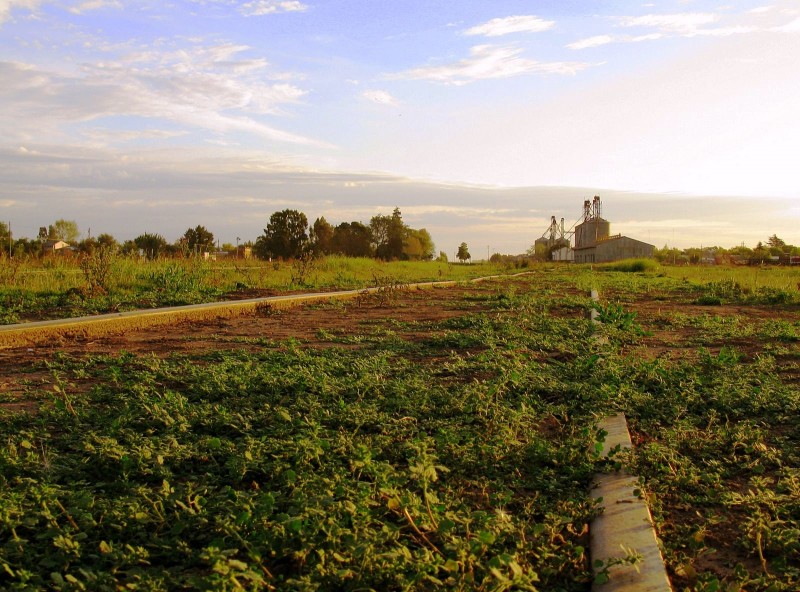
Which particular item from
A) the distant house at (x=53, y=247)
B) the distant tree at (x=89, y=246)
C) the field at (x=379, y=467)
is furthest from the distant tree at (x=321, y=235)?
the field at (x=379, y=467)

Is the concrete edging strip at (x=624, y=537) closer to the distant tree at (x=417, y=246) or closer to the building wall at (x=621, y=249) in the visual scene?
the distant tree at (x=417, y=246)

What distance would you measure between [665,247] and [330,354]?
62773 mm

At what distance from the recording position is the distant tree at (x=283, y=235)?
54.9 m

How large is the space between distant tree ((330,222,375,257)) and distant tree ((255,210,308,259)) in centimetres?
279

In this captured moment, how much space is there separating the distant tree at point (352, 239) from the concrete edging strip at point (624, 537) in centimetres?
5227

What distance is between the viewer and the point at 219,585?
1.77 m

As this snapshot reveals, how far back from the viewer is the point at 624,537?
2.34 m

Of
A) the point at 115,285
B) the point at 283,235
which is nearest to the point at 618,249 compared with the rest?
the point at 283,235

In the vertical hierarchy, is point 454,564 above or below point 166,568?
above

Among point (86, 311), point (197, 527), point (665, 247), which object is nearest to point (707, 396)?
point (197, 527)

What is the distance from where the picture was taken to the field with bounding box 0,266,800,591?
2061 mm

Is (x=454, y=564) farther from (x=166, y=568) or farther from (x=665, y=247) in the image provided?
(x=665, y=247)

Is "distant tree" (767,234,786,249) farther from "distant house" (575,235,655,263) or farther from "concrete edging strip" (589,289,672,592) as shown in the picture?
"concrete edging strip" (589,289,672,592)

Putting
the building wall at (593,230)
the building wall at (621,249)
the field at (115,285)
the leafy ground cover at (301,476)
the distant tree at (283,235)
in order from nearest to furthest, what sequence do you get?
the leafy ground cover at (301,476) < the field at (115,285) < the distant tree at (283,235) < the building wall at (621,249) < the building wall at (593,230)
